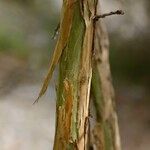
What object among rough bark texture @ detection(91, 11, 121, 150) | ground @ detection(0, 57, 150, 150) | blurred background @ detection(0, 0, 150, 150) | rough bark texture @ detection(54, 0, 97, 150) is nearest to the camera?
rough bark texture @ detection(54, 0, 97, 150)

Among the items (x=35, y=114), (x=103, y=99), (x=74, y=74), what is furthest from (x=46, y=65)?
(x=74, y=74)

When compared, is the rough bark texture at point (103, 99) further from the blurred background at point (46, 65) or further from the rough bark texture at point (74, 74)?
the blurred background at point (46, 65)

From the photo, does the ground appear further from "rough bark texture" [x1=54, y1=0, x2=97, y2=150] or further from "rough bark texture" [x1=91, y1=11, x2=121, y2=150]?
"rough bark texture" [x1=54, y1=0, x2=97, y2=150]

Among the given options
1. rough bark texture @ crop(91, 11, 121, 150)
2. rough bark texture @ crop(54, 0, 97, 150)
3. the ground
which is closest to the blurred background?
the ground

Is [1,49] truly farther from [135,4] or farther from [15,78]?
[135,4]

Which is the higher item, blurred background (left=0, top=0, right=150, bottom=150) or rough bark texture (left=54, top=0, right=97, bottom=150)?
blurred background (left=0, top=0, right=150, bottom=150)

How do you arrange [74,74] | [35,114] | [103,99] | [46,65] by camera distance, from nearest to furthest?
Answer: [74,74]
[103,99]
[35,114]
[46,65]

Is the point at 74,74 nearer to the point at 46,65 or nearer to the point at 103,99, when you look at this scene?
the point at 103,99
